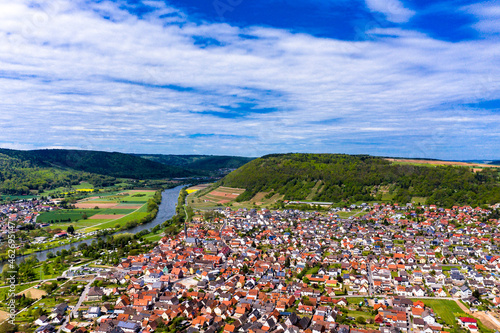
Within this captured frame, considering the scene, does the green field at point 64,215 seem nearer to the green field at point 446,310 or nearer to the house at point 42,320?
the house at point 42,320

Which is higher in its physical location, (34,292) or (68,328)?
(68,328)

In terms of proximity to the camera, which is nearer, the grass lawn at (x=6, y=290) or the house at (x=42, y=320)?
the house at (x=42, y=320)

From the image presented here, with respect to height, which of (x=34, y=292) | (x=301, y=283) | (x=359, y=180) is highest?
(x=359, y=180)

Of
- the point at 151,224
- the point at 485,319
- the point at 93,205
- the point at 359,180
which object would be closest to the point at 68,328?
the point at 485,319

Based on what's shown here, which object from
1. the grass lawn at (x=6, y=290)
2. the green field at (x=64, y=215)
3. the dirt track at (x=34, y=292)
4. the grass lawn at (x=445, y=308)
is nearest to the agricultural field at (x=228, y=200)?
the green field at (x=64, y=215)

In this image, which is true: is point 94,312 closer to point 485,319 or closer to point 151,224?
point 485,319

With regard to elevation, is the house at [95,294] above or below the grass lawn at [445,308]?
below

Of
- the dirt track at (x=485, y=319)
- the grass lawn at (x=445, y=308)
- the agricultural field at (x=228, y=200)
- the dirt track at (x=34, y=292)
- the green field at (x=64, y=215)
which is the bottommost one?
the dirt track at (x=34, y=292)
